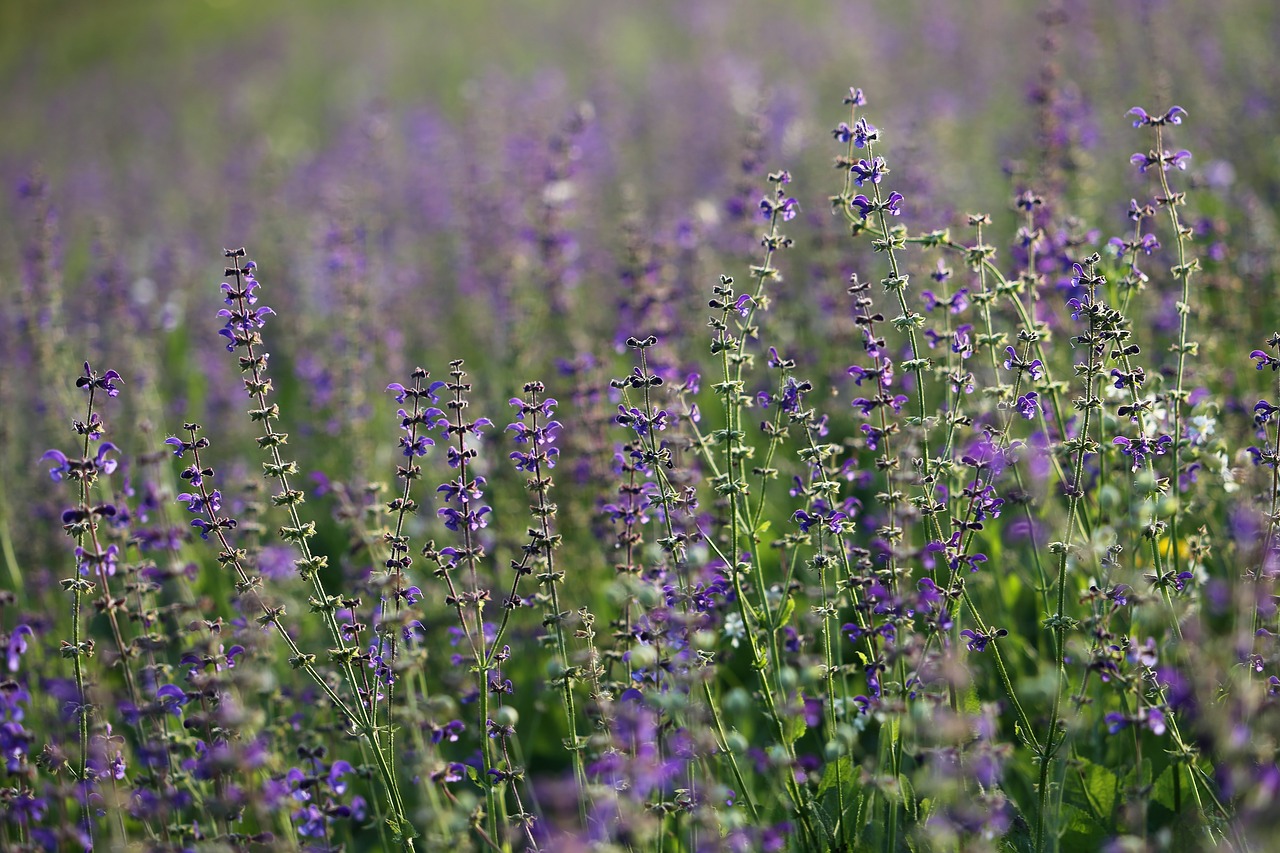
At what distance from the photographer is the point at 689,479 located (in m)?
3.43

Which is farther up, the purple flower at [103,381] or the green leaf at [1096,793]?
the purple flower at [103,381]

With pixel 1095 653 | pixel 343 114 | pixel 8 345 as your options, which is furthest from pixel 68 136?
pixel 1095 653

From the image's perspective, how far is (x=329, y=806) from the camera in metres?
3.10

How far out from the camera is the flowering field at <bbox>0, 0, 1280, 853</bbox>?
2.84 m

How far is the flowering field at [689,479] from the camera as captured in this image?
9.30 ft

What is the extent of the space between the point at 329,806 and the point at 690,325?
145 inches

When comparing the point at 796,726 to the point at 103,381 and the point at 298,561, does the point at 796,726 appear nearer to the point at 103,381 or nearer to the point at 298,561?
the point at 298,561

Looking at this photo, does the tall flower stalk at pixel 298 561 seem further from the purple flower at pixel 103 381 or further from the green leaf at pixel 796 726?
the green leaf at pixel 796 726

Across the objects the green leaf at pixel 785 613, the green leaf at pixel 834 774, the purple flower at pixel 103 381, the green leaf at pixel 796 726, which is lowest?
the green leaf at pixel 834 774

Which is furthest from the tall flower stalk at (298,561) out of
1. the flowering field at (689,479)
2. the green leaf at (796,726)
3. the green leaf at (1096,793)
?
the green leaf at (1096,793)

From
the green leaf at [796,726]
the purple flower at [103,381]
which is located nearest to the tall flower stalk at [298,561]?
the purple flower at [103,381]

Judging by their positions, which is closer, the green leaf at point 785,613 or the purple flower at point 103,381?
the purple flower at point 103,381

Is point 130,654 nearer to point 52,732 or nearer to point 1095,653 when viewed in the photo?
point 52,732

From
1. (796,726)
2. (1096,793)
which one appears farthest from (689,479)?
(1096,793)
